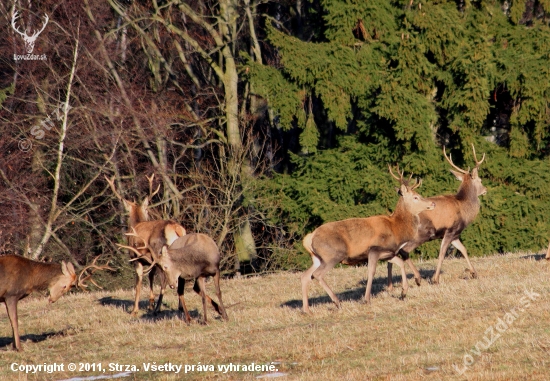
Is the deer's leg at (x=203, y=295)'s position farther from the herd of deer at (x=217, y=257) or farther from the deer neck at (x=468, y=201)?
the deer neck at (x=468, y=201)

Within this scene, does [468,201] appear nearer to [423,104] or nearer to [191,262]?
[191,262]

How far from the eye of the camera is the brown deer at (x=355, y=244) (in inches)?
497

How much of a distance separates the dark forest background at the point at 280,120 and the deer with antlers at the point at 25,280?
31.0ft

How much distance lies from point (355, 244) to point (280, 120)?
11561mm

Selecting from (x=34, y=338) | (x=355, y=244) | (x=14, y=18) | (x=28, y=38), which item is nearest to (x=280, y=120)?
(x=28, y=38)

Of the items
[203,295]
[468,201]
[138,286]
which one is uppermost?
[468,201]

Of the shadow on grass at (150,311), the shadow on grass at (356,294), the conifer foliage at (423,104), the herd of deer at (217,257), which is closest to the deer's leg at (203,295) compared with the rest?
the herd of deer at (217,257)

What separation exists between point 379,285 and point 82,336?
503cm

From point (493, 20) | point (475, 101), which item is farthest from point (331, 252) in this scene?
point (493, 20)

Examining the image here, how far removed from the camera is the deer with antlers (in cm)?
1189

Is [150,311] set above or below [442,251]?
below

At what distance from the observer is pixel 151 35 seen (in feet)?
86.1

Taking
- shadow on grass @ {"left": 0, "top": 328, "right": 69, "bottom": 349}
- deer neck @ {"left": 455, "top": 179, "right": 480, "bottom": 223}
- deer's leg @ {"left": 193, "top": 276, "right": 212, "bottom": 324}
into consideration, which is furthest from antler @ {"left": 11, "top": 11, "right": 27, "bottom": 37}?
deer's leg @ {"left": 193, "top": 276, "right": 212, "bottom": 324}

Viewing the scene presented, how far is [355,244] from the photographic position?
41.9 ft
